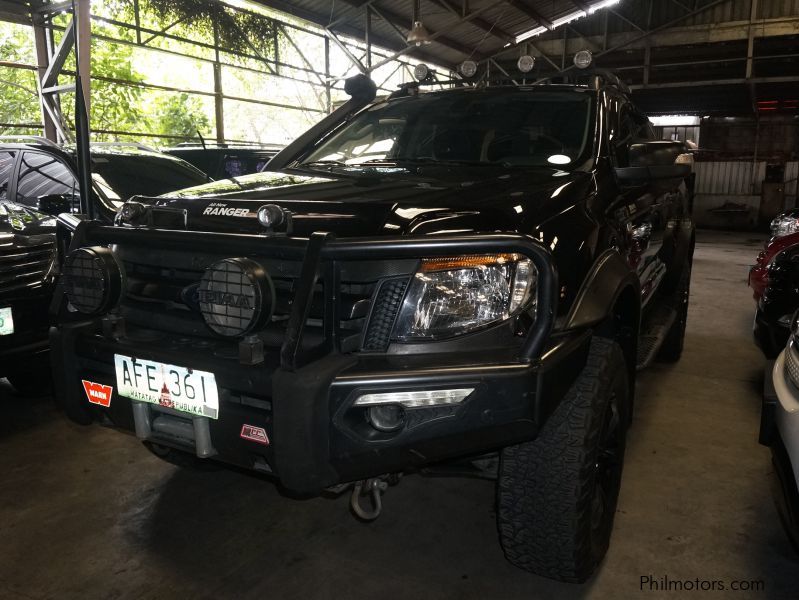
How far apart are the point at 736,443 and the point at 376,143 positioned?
209 centimetres

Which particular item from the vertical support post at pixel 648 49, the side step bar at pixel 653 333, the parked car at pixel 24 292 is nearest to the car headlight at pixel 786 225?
the side step bar at pixel 653 333

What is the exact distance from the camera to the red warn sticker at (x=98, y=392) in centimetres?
190

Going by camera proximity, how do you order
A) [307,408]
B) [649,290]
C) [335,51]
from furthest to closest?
[335,51]
[649,290]
[307,408]

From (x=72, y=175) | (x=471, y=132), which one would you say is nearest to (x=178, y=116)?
(x=72, y=175)

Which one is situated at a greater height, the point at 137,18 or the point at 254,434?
the point at 137,18

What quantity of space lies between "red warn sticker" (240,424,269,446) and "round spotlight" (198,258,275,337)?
0.75 ft

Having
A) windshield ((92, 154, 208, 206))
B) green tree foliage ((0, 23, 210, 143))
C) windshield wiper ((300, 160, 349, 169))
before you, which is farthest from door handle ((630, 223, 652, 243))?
green tree foliage ((0, 23, 210, 143))

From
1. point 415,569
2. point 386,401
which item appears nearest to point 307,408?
point 386,401

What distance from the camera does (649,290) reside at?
3227 millimetres

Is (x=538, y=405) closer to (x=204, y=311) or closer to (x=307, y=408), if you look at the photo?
(x=307, y=408)

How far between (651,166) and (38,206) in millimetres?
3318

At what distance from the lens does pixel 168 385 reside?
175 centimetres

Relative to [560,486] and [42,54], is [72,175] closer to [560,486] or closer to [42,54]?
[560,486]

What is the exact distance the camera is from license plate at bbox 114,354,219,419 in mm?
1688
